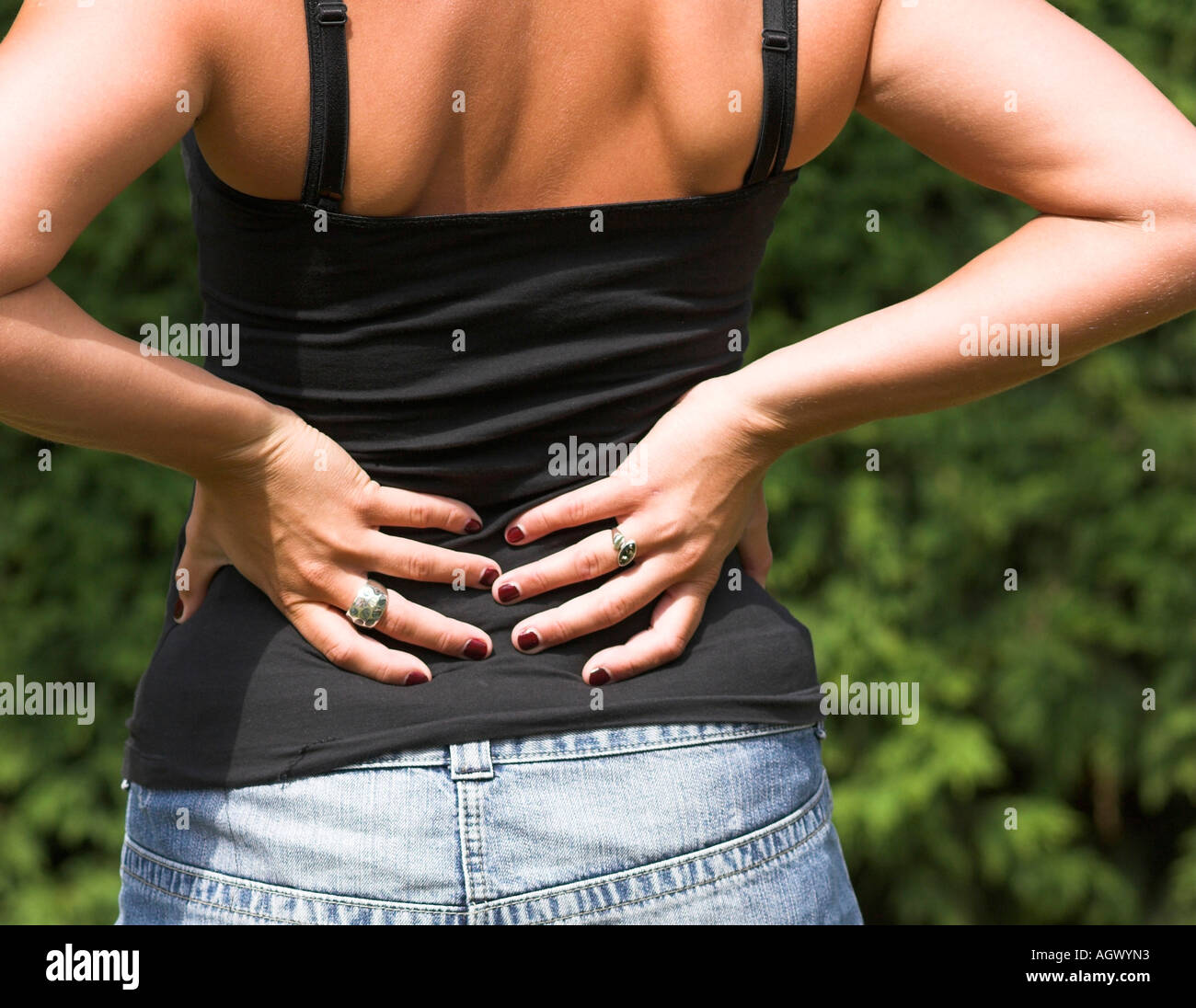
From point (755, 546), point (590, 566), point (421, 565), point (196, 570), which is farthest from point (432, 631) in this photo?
point (755, 546)

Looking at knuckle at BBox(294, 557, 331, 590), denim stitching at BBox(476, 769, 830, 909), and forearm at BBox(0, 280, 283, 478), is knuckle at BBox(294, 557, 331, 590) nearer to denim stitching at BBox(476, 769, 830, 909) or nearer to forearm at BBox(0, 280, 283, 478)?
forearm at BBox(0, 280, 283, 478)

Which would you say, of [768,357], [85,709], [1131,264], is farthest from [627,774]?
[85,709]

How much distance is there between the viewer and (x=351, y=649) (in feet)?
3.77

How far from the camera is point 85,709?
3.18 m

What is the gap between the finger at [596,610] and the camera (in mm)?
1170

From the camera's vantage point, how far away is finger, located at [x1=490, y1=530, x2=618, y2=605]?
118 centimetres

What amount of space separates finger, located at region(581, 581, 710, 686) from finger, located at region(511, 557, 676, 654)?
0.07 ft

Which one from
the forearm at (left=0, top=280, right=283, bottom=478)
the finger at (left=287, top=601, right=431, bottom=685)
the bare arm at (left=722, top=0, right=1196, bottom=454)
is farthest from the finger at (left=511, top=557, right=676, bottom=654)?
the forearm at (left=0, top=280, right=283, bottom=478)

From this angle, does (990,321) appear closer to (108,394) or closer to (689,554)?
(689,554)

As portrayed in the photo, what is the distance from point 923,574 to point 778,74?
2325 millimetres

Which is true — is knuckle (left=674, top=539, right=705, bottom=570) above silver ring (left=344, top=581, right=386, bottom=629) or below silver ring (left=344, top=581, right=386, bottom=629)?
above

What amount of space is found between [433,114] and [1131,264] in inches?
28.3

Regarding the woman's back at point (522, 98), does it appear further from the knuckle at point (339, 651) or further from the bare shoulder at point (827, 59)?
the knuckle at point (339, 651)

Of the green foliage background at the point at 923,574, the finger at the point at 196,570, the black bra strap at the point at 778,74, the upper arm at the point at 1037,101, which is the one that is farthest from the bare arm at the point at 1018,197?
the green foliage background at the point at 923,574
